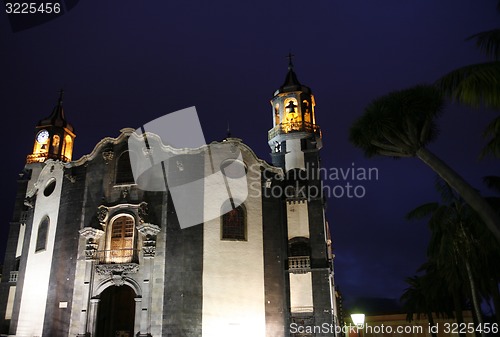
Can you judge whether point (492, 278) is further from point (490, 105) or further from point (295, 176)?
point (490, 105)

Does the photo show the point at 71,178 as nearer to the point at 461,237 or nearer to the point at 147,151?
the point at 147,151

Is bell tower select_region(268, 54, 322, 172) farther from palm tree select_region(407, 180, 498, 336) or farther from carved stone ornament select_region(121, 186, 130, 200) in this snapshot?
palm tree select_region(407, 180, 498, 336)

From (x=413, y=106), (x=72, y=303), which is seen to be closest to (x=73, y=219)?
(x=72, y=303)

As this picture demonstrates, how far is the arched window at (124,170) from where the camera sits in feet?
90.1

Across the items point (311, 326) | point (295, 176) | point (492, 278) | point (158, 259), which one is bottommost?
point (311, 326)

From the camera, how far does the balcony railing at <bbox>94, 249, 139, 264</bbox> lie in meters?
25.7

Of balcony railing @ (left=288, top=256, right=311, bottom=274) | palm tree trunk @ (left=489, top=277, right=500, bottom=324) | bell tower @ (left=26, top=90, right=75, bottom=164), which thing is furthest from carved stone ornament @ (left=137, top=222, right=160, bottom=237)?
palm tree trunk @ (left=489, top=277, right=500, bottom=324)

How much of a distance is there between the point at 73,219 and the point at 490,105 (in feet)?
80.3

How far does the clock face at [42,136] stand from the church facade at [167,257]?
6.62 meters

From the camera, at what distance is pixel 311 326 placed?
24.3m

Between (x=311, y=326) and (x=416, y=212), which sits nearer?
(x=416, y=212)

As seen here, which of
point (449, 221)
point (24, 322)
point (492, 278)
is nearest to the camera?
point (449, 221)

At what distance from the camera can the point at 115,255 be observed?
85.3ft

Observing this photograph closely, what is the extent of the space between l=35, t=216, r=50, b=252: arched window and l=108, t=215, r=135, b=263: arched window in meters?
5.21
